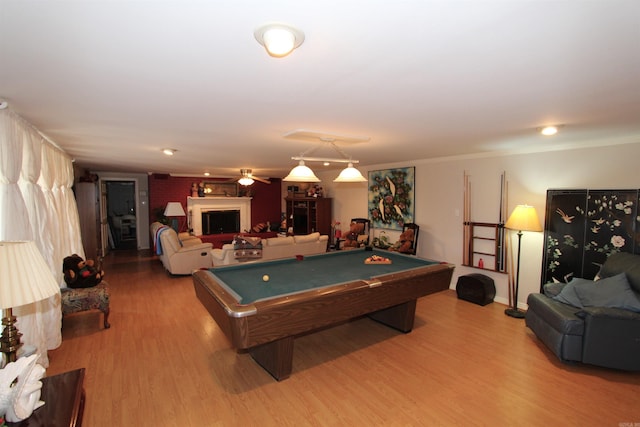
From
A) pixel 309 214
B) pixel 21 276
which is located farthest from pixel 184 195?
pixel 21 276

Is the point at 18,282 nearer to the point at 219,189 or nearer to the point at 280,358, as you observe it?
the point at 280,358

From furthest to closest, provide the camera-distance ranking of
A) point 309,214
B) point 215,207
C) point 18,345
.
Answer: point 215,207 → point 309,214 → point 18,345

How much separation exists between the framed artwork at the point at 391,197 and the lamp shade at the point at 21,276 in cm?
536

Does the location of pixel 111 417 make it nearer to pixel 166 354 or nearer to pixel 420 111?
pixel 166 354

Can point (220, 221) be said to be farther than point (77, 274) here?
Yes

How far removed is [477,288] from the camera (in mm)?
4527

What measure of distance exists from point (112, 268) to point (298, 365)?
5.69 meters

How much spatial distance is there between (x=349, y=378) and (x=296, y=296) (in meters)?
0.96

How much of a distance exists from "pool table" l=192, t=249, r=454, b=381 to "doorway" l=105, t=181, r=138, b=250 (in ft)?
23.5

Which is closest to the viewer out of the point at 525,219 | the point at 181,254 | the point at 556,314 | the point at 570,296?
the point at 556,314

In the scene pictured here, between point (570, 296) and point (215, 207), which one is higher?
point (215, 207)

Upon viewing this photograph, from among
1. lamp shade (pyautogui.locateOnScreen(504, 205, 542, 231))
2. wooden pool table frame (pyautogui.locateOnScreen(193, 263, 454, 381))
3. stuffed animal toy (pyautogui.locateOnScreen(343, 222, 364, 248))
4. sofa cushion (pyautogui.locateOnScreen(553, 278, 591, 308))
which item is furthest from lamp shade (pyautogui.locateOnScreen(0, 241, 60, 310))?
stuffed animal toy (pyautogui.locateOnScreen(343, 222, 364, 248))

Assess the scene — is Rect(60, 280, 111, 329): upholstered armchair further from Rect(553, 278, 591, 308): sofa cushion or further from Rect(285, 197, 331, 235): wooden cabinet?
Rect(553, 278, 591, 308): sofa cushion

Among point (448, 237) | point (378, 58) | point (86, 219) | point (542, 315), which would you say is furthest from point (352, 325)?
point (86, 219)
